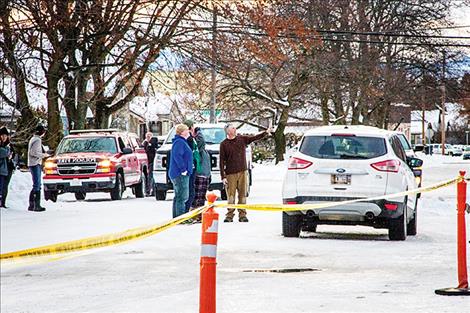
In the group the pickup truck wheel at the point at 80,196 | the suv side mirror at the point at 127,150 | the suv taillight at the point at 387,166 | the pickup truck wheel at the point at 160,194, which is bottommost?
the pickup truck wheel at the point at 80,196

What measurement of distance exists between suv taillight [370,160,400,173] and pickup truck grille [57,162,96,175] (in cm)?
1219

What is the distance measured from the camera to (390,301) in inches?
381

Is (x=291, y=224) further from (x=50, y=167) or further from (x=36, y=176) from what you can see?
(x=50, y=167)

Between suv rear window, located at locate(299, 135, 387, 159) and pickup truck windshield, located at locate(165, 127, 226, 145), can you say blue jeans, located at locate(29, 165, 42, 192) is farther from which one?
suv rear window, located at locate(299, 135, 387, 159)

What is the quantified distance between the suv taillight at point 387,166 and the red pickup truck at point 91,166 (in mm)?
11898

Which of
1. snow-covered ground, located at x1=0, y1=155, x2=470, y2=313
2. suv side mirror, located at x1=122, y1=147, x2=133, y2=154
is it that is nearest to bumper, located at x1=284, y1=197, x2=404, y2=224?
snow-covered ground, located at x1=0, y1=155, x2=470, y2=313


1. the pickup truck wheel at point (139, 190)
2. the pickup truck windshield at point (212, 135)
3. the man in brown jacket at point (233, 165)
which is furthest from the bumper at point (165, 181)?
the man in brown jacket at point (233, 165)

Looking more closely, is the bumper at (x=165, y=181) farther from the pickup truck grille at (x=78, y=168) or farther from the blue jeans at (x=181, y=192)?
the blue jeans at (x=181, y=192)

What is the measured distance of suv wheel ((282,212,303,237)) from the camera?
51.8 ft

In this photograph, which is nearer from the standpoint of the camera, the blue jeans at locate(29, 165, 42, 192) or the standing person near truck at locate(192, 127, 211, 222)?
the standing person near truck at locate(192, 127, 211, 222)

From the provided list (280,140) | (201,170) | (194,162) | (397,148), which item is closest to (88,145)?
(201,170)

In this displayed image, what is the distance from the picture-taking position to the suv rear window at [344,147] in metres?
15.8

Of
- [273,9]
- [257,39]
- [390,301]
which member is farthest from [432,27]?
[390,301]

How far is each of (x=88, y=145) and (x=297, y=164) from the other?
42.2ft
